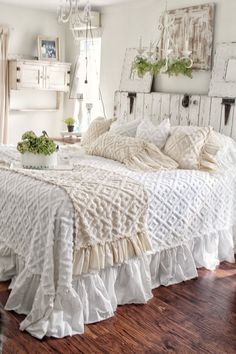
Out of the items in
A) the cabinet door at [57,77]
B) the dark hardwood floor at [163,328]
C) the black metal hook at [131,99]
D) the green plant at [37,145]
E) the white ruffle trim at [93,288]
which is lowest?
the dark hardwood floor at [163,328]

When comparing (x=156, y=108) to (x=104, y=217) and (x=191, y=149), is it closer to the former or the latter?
(x=191, y=149)

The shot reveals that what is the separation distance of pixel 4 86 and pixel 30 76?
377mm

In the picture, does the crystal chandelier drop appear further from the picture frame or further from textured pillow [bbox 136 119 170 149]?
the picture frame

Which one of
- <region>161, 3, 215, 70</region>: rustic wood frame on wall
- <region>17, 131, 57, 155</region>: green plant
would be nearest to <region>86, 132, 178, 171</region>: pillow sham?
<region>17, 131, 57, 155</region>: green plant

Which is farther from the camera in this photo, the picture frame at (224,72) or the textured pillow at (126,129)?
the textured pillow at (126,129)

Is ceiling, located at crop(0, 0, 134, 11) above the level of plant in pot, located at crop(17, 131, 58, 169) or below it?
above

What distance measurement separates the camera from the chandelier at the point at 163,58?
468 cm

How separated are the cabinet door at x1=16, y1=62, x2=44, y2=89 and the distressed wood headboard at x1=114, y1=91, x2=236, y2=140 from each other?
1.26m

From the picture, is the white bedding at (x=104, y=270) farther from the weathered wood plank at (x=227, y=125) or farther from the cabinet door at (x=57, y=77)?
the cabinet door at (x=57, y=77)

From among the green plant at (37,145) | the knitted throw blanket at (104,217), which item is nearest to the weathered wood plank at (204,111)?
the knitted throw blanket at (104,217)

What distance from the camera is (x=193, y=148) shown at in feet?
12.9

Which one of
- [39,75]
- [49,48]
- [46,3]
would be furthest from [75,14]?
[49,48]

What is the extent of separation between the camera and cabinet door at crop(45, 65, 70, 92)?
641 cm

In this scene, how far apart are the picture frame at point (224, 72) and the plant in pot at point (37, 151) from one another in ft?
5.74
